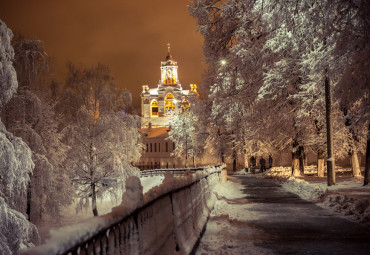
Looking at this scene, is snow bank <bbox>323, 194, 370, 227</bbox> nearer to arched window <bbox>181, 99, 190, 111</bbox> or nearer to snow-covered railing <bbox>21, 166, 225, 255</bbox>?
snow-covered railing <bbox>21, 166, 225, 255</bbox>

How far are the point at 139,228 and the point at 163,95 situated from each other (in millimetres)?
168035

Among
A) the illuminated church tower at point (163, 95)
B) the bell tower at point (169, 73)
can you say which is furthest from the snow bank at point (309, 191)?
the bell tower at point (169, 73)

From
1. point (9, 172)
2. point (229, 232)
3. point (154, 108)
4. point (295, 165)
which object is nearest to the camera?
point (229, 232)

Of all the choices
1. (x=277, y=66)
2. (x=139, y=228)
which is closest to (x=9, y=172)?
(x=139, y=228)

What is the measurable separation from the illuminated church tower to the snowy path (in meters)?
150

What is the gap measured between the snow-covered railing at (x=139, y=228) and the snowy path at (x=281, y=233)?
77 centimetres

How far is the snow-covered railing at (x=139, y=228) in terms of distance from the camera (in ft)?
9.73

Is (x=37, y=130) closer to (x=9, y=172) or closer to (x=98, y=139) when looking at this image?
(x=98, y=139)

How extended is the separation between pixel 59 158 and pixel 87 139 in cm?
448

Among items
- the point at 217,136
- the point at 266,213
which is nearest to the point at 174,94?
the point at 217,136

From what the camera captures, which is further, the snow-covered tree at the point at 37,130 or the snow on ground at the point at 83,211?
the snow on ground at the point at 83,211

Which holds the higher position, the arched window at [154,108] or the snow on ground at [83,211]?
the arched window at [154,108]

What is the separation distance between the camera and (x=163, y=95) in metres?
172

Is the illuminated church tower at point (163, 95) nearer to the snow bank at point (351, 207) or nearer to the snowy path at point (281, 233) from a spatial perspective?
the snow bank at point (351, 207)
